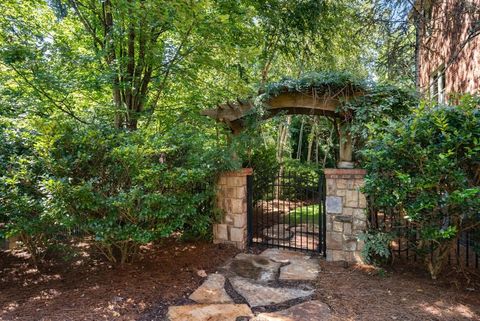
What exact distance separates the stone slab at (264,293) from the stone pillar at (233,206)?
1.33 metres

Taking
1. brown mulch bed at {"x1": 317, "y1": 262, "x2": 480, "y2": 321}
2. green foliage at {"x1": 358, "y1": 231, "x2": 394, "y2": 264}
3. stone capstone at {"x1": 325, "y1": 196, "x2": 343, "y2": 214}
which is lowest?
brown mulch bed at {"x1": 317, "y1": 262, "x2": 480, "y2": 321}

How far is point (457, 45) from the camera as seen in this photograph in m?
5.77

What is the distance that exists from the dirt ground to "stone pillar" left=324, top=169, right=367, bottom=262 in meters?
0.22

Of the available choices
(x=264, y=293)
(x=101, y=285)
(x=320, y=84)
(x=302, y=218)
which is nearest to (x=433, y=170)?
(x=320, y=84)

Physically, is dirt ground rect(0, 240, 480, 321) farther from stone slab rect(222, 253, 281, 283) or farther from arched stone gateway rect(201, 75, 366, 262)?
arched stone gateway rect(201, 75, 366, 262)

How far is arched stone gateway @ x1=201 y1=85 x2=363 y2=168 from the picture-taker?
13.3ft

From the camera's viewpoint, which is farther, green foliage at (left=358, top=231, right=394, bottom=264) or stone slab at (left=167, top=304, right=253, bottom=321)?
green foliage at (left=358, top=231, right=394, bottom=264)

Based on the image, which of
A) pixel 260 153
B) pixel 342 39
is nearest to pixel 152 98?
pixel 260 153

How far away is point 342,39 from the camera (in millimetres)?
7285

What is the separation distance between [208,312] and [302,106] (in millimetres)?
3130

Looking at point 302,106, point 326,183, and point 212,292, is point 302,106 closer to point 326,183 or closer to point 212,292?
point 326,183

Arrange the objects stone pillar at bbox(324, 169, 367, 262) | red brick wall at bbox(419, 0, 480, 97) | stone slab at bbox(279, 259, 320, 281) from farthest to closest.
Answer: red brick wall at bbox(419, 0, 480, 97)
stone pillar at bbox(324, 169, 367, 262)
stone slab at bbox(279, 259, 320, 281)

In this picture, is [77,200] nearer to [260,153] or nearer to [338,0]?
[260,153]

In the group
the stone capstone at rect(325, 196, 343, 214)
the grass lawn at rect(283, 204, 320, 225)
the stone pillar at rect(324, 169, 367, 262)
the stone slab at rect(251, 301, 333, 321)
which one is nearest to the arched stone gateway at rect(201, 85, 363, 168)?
the stone pillar at rect(324, 169, 367, 262)
